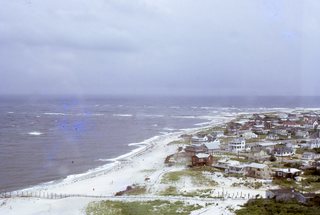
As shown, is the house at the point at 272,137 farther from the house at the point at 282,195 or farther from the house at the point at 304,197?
the house at the point at 304,197

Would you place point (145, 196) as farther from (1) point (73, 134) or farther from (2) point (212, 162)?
(1) point (73, 134)

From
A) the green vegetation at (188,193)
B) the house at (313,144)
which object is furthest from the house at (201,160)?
the house at (313,144)

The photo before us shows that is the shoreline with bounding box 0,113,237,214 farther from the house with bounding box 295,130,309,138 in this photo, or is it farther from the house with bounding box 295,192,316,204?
the house with bounding box 295,130,309,138

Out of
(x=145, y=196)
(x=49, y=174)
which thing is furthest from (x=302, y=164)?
(x=49, y=174)

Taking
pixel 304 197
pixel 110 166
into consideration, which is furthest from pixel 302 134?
pixel 304 197

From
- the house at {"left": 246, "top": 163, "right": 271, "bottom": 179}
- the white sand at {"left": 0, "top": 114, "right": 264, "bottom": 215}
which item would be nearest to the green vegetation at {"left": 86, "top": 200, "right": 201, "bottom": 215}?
the white sand at {"left": 0, "top": 114, "right": 264, "bottom": 215}

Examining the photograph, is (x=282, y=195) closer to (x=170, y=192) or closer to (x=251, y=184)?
(x=251, y=184)
